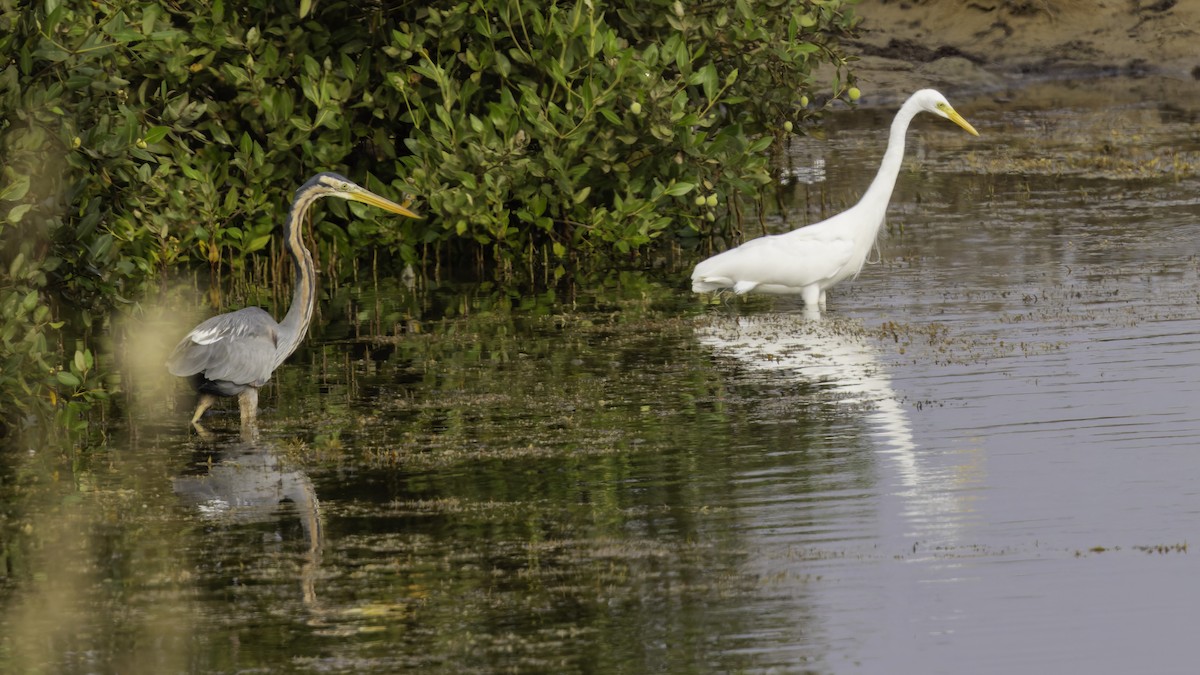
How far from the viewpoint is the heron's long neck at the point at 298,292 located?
10.6 meters

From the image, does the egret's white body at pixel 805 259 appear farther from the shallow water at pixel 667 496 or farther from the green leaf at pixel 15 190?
the green leaf at pixel 15 190

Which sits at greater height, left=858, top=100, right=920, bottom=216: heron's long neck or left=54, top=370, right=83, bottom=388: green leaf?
left=858, top=100, right=920, bottom=216: heron's long neck

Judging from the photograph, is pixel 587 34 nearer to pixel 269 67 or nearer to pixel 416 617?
pixel 269 67

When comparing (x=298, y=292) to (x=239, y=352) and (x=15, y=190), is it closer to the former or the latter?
(x=239, y=352)

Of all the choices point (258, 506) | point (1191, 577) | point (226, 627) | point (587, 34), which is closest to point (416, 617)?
point (226, 627)

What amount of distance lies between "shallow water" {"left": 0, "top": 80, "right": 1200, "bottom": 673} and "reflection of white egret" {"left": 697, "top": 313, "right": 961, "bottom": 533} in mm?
33

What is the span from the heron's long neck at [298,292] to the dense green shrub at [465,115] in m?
1.68

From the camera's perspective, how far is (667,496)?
818cm

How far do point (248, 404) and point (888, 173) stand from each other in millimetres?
5334

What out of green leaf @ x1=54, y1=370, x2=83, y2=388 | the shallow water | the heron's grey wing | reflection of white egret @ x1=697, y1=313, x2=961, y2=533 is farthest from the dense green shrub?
green leaf @ x1=54, y1=370, x2=83, y2=388

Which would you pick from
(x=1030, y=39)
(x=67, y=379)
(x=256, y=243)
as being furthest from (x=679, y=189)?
(x=1030, y=39)

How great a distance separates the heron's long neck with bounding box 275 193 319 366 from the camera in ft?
34.7

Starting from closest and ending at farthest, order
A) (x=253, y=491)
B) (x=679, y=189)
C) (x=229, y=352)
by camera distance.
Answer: (x=253, y=491)
(x=229, y=352)
(x=679, y=189)

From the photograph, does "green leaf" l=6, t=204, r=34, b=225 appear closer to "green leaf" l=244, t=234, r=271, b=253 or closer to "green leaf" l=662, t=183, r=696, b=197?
"green leaf" l=244, t=234, r=271, b=253
